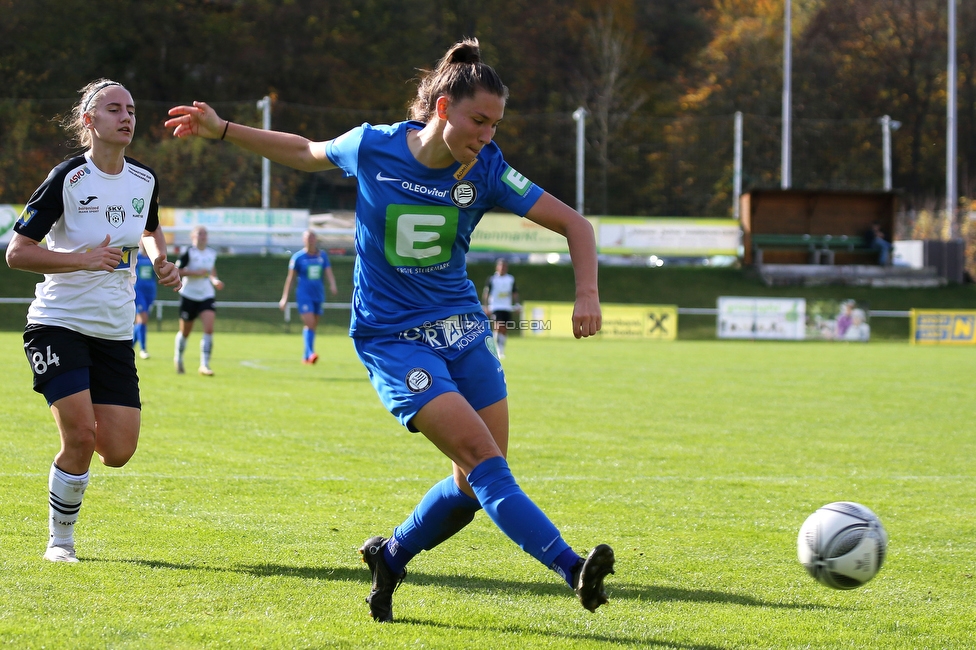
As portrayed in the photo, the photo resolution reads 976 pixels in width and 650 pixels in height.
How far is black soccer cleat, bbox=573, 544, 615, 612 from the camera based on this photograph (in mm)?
3500

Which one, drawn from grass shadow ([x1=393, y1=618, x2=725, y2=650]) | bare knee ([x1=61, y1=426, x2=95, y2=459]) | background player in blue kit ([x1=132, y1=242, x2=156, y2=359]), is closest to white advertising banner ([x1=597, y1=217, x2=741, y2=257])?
background player in blue kit ([x1=132, y1=242, x2=156, y2=359])

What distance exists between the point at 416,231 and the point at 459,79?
580 millimetres

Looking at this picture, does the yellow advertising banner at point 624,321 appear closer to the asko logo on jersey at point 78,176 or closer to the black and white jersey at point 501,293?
the black and white jersey at point 501,293

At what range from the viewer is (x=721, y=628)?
13.6 feet

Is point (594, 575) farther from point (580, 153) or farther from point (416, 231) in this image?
point (580, 153)

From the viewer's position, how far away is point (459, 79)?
12.5ft

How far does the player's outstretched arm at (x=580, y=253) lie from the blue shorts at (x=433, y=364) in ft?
1.42

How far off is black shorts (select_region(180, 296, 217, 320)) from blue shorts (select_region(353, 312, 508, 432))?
435 inches

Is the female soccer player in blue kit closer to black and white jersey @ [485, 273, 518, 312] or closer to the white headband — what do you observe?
the white headband

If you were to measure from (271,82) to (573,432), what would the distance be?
127ft

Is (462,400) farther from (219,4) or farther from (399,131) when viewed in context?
(219,4)

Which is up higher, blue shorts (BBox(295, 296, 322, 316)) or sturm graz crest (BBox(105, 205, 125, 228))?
sturm graz crest (BBox(105, 205, 125, 228))

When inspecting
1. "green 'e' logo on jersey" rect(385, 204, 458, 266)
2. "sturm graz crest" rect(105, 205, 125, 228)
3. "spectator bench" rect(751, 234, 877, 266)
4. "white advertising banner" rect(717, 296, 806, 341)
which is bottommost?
"white advertising banner" rect(717, 296, 806, 341)

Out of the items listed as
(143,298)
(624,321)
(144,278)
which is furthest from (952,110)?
(143,298)
